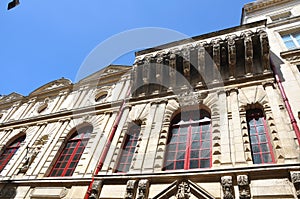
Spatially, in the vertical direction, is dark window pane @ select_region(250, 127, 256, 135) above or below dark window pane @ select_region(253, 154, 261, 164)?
above

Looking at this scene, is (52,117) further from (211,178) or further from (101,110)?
(211,178)

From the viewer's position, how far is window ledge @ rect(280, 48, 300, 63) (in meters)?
9.31

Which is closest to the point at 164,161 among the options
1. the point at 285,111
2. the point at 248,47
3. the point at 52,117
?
the point at 285,111

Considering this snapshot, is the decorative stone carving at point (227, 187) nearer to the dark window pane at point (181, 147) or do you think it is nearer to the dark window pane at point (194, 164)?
the dark window pane at point (194, 164)

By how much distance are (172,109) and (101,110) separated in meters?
3.93

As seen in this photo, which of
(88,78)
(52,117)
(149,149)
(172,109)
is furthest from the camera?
(88,78)

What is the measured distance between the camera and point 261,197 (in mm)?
5188

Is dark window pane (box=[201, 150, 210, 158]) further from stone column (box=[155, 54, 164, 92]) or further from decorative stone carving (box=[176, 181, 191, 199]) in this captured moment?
stone column (box=[155, 54, 164, 92])

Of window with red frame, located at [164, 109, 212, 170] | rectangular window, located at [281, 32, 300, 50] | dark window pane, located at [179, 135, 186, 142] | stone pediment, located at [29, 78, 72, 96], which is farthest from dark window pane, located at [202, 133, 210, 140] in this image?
stone pediment, located at [29, 78, 72, 96]

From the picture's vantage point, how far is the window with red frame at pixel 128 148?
310 inches

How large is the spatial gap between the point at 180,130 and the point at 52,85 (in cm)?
1148

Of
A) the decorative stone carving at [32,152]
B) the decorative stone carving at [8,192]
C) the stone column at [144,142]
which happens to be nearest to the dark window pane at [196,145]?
the stone column at [144,142]

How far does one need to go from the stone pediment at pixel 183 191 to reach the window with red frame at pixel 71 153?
440 centimetres

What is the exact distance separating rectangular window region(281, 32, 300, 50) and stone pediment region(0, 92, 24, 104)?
17.5 m
